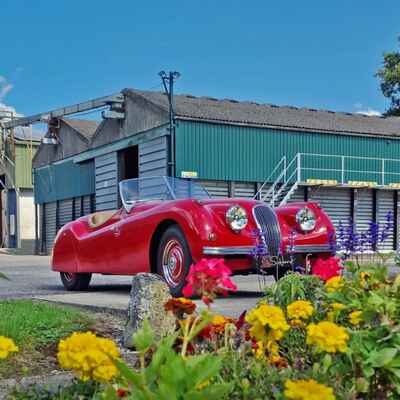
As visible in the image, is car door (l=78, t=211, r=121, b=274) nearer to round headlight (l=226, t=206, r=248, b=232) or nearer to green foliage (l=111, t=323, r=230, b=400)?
round headlight (l=226, t=206, r=248, b=232)

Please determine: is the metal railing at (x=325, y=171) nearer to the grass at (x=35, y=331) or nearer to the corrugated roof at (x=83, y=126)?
the corrugated roof at (x=83, y=126)

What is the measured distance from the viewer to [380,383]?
71.5 inches

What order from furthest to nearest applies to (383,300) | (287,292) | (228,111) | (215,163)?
(228,111) → (215,163) → (287,292) → (383,300)

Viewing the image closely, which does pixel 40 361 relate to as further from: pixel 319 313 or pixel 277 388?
pixel 277 388

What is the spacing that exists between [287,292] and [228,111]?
62.5ft

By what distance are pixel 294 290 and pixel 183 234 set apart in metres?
3.35

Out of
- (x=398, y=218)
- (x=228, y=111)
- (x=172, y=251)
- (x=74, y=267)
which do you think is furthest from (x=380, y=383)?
(x=398, y=218)

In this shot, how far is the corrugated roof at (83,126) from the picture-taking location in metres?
28.1

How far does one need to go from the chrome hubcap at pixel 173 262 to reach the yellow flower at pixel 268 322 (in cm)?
449

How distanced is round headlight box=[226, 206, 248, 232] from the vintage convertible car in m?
0.01

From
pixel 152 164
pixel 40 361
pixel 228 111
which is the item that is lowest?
pixel 40 361

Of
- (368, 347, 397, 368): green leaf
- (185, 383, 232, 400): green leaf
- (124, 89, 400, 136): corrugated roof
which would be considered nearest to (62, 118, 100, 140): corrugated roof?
(124, 89, 400, 136): corrugated roof

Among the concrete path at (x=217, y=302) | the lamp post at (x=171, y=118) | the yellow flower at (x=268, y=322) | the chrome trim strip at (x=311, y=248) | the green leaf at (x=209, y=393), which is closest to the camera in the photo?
the green leaf at (x=209, y=393)

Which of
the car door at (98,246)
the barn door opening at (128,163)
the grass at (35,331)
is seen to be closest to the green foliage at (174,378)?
the grass at (35,331)
